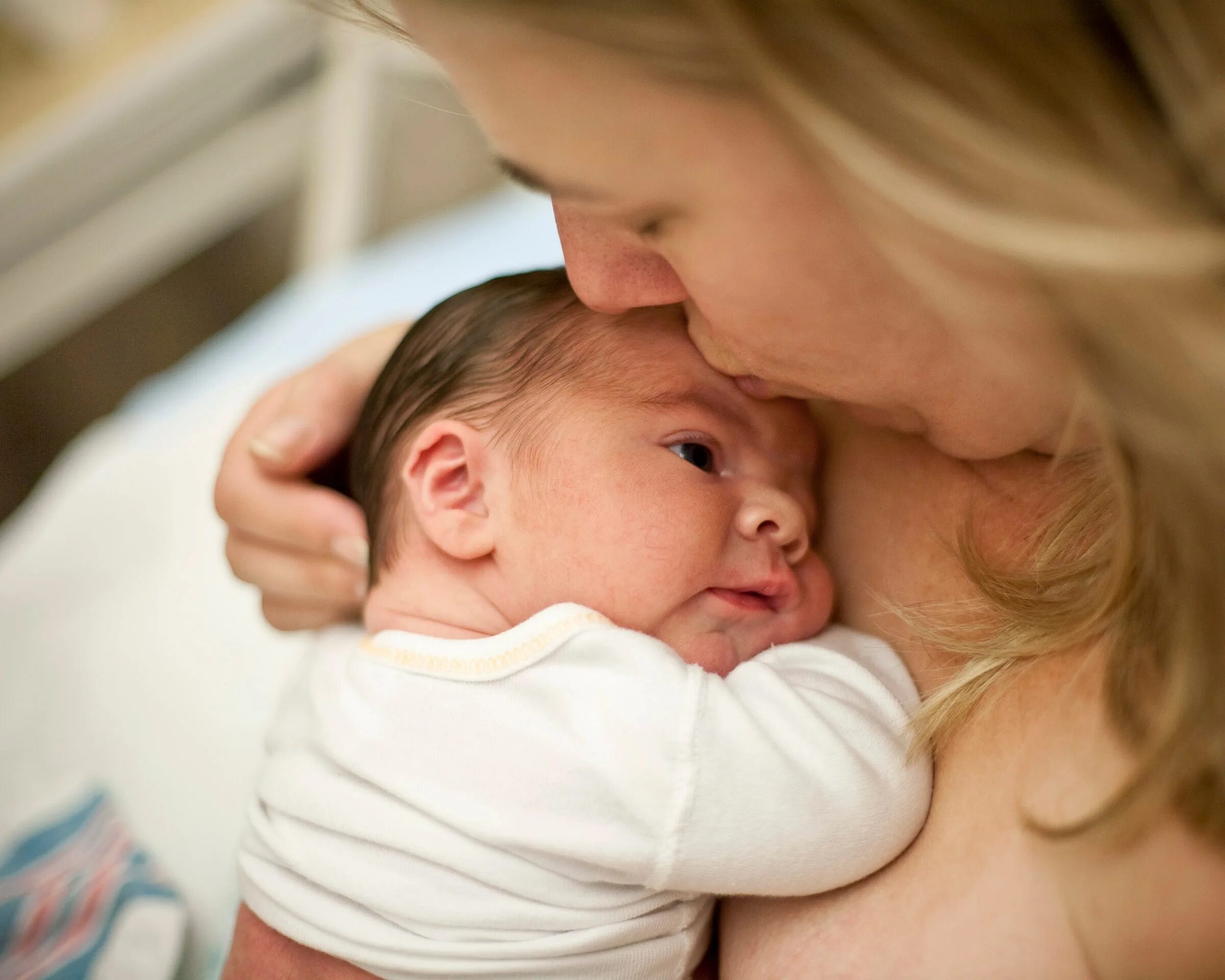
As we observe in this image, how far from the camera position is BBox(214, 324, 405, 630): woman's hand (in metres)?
1.07

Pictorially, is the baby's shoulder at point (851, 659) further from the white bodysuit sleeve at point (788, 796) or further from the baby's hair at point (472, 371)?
the baby's hair at point (472, 371)

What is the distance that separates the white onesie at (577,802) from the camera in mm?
761

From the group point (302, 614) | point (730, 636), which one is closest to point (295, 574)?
point (302, 614)

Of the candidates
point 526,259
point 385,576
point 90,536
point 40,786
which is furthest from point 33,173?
point 385,576

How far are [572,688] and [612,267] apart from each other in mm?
305

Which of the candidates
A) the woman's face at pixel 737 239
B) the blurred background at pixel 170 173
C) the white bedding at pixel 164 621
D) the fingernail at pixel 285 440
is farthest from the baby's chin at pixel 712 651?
the blurred background at pixel 170 173

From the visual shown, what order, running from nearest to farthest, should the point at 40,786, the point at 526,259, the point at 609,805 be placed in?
the point at 609,805 → the point at 40,786 → the point at 526,259

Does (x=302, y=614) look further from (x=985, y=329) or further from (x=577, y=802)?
(x=985, y=329)

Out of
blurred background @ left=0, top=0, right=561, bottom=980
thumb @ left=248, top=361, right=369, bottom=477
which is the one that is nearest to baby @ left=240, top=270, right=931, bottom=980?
thumb @ left=248, top=361, right=369, bottom=477

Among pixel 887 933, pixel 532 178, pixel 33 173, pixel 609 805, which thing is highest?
pixel 33 173

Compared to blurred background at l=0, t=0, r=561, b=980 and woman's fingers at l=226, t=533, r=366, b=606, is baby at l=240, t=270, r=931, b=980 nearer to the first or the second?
woman's fingers at l=226, t=533, r=366, b=606

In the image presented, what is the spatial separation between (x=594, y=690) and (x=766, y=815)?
0.49ft

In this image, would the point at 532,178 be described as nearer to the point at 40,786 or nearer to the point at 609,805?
the point at 609,805

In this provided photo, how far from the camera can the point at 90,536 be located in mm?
1636
